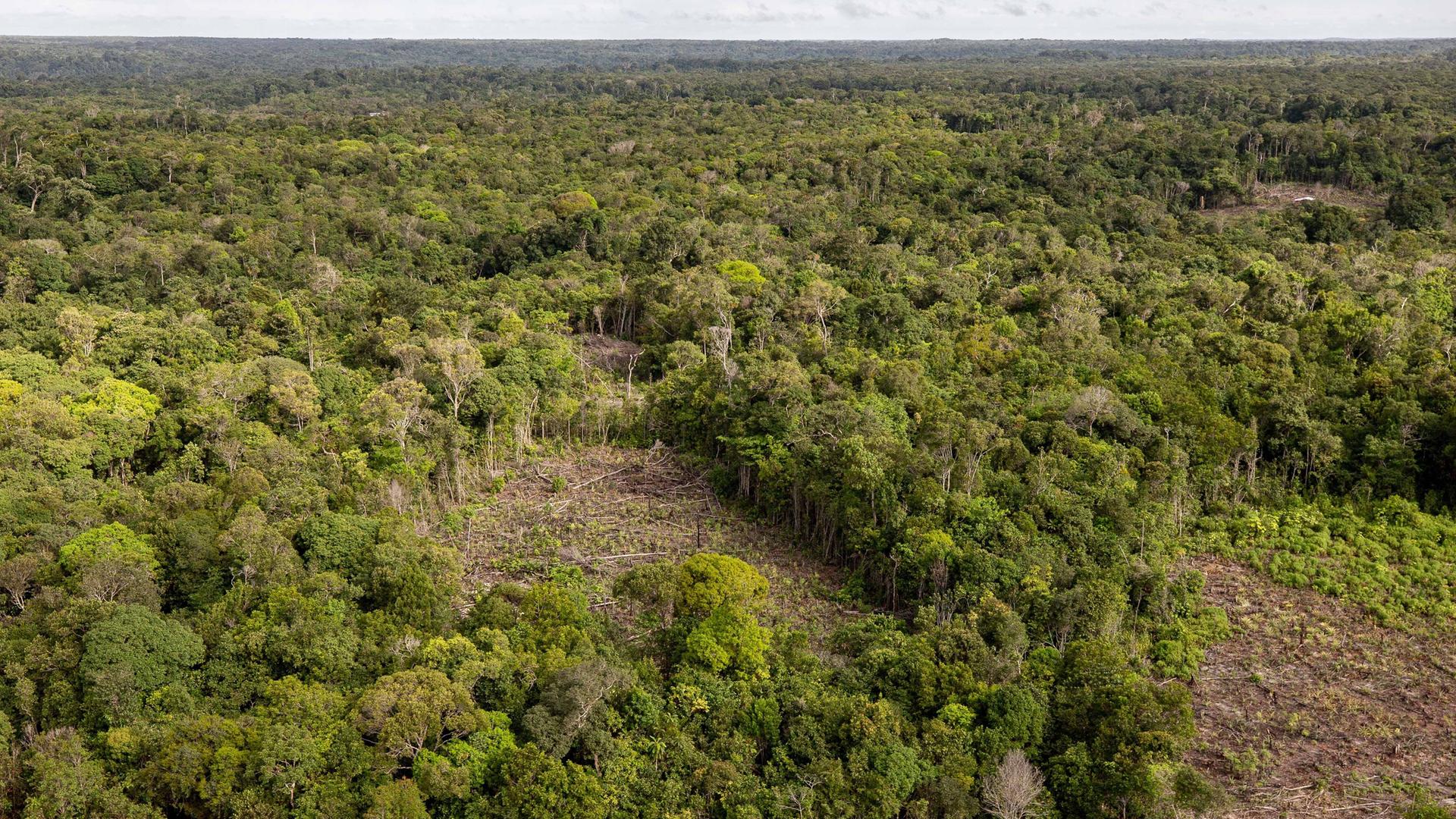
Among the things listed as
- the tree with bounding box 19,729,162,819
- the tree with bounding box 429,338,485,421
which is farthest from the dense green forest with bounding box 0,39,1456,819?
the tree with bounding box 429,338,485,421

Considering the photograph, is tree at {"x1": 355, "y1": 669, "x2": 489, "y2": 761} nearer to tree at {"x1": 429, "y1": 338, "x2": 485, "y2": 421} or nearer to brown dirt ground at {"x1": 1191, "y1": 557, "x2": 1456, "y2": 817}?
brown dirt ground at {"x1": 1191, "y1": 557, "x2": 1456, "y2": 817}

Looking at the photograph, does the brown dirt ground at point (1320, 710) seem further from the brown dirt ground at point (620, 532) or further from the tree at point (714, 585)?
the tree at point (714, 585)

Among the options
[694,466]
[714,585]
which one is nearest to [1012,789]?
[714,585]

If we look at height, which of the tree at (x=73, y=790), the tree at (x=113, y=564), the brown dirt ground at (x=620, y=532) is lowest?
the brown dirt ground at (x=620, y=532)

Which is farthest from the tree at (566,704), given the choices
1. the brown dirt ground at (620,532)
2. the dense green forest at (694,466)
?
the brown dirt ground at (620,532)

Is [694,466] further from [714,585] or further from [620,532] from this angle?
[714,585]

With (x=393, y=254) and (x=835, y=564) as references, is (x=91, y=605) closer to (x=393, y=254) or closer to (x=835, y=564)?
(x=835, y=564)

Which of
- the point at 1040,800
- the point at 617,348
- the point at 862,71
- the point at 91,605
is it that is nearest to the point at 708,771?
the point at 1040,800
